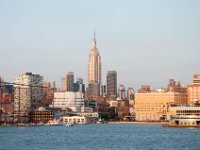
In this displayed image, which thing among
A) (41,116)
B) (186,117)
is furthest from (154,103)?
(186,117)

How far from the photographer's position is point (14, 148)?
2243 inches

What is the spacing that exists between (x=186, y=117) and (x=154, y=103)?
51.6 metres

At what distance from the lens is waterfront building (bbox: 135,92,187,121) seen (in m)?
168

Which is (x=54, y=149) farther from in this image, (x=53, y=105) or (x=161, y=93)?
(x=53, y=105)

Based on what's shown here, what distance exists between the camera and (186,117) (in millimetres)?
117812

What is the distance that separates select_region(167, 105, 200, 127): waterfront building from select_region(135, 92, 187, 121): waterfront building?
4173 centimetres

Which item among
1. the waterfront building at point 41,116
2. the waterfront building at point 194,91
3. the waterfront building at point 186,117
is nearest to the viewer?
the waterfront building at point 186,117

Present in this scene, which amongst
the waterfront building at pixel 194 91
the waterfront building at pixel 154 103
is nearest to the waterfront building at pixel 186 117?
the waterfront building at pixel 154 103

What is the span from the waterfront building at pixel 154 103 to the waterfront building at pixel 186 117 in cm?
4173

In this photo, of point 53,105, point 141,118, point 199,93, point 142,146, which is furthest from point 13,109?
point 142,146

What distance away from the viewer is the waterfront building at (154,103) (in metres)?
168

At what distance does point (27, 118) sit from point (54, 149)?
111 meters

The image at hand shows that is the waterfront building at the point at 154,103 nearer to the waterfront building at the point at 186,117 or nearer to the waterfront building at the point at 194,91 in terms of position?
the waterfront building at the point at 194,91

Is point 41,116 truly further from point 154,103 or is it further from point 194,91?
point 194,91
